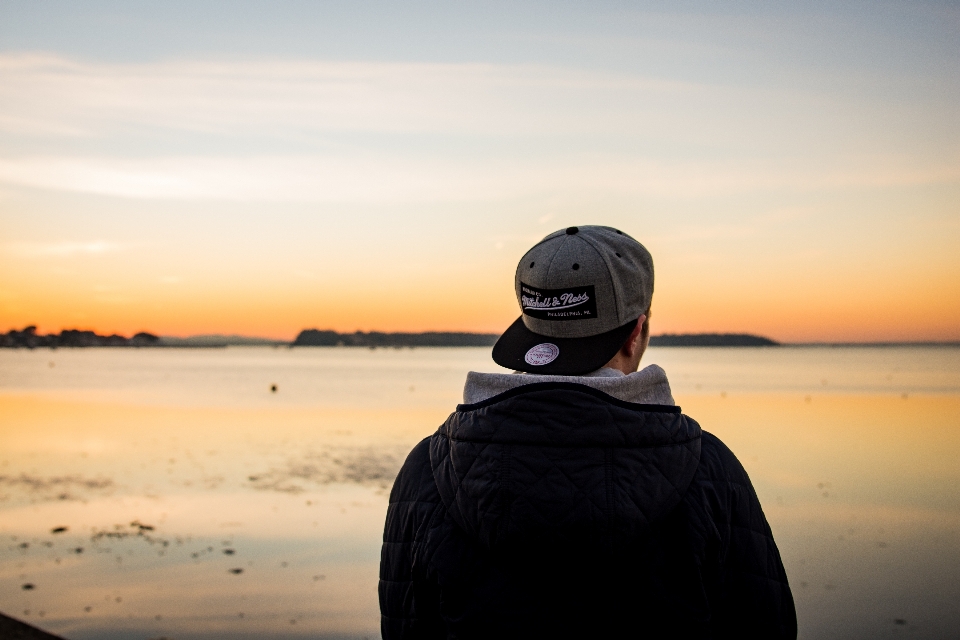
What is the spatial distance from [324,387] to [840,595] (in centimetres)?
4632

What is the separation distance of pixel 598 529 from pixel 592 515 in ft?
0.11

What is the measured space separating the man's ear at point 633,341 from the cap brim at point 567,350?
12 mm

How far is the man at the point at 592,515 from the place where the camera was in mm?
1684

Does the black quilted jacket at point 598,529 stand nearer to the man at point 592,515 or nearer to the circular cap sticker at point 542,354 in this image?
the man at point 592,515

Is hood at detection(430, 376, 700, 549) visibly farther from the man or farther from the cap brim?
the cap brim

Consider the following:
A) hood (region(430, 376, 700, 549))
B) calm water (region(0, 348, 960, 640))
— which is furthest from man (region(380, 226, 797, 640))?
calm water (region(0, 348, 960, 640))

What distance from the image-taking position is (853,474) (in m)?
19.4

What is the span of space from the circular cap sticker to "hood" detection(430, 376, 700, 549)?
0.55 feet

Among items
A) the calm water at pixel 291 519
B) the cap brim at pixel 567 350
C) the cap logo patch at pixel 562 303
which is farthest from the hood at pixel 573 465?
the calm water at pixel 291 519

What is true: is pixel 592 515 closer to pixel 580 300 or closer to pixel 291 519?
pixel 580 300

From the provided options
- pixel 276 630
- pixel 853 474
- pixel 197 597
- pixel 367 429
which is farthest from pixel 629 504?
pixel 367 429

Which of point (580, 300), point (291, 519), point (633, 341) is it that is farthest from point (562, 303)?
point (291, 519)

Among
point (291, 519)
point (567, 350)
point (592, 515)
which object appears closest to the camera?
point (592, 515)

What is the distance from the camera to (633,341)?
1.97 metres
